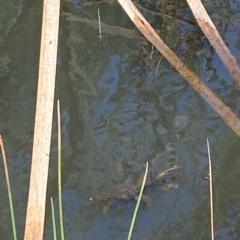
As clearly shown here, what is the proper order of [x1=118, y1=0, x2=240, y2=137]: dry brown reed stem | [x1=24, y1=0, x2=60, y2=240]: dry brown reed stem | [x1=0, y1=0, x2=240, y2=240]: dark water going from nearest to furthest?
[x1=24, y1=0, x2=60, y2=240]: dry brown reed stem < [x1=0, y1=0, x2=240, y2=240]: dark water < [x1=118, y1=0, x2=240, y2=137]: dry brown reed stem

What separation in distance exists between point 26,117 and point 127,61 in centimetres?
75

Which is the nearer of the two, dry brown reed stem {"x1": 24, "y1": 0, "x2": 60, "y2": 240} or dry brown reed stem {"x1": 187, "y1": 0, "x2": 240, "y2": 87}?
dry brown reed stem {"x1": 24, "y1": 0, "x2": 60, "y2": 240}

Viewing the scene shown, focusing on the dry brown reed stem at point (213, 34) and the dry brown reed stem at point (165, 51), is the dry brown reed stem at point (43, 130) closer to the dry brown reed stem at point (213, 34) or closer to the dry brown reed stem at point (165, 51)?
the dry brown reed stem at point (165, 51)

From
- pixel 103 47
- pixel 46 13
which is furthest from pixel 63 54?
pixel 46 13

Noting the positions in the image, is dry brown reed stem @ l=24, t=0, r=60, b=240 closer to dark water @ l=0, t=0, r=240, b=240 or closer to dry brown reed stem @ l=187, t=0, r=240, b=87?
dark water @ l=0, t=0, r=240, b=240

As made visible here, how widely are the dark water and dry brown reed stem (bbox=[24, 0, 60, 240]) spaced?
2.35ft

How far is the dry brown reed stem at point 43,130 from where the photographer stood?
1.88m

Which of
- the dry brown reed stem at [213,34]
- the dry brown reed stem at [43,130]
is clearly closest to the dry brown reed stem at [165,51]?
the dry brown reed stem at [213,34]

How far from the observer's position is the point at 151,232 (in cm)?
258

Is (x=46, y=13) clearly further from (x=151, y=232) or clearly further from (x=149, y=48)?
(x=149, y=48)

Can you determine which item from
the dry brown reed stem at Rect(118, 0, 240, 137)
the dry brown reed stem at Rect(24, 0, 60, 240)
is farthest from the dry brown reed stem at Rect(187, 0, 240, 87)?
the dry brown reed stem at Rect(24, 0, 60, 240)

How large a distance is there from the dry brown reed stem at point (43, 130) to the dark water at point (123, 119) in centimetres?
72

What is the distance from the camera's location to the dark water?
267cm

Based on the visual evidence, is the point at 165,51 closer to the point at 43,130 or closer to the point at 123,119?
the point at 123,119
